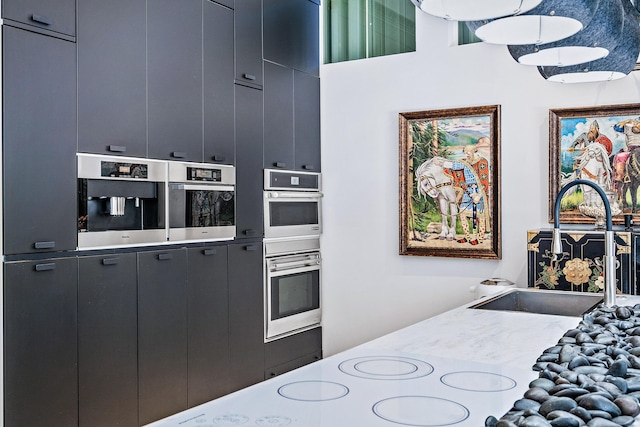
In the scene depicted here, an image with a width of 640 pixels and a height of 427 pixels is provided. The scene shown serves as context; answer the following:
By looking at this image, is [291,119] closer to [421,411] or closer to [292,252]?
[292,252]

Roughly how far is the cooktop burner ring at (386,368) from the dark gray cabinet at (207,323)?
223cm

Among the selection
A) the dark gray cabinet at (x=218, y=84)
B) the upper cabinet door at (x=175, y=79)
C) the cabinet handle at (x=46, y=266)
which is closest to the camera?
the cabinet handle at (x=46, y=266)

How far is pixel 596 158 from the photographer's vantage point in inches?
162

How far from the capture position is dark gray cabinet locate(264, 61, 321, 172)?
4645 mm

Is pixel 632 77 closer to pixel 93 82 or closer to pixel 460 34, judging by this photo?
pixel 460 34

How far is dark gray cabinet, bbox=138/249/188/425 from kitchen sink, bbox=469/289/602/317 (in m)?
1.81

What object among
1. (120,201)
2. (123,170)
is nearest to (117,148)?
(123,170)

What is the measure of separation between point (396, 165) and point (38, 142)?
105 inches

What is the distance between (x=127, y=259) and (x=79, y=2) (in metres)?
1.35

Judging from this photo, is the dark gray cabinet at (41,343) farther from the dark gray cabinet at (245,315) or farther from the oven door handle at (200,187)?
the dark gray cabinet at (245,315)

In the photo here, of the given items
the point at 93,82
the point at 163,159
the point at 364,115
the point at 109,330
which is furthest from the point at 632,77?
the point at 109,330

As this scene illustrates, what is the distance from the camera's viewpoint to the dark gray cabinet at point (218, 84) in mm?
4082

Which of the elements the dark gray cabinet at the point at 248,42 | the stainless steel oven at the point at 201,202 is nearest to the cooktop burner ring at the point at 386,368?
the stainless steel oven at the point at 201,202

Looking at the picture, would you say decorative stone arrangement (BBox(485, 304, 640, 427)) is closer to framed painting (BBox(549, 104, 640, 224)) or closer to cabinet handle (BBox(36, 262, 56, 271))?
framed painting (BBox(549, 104, 640, 224))
